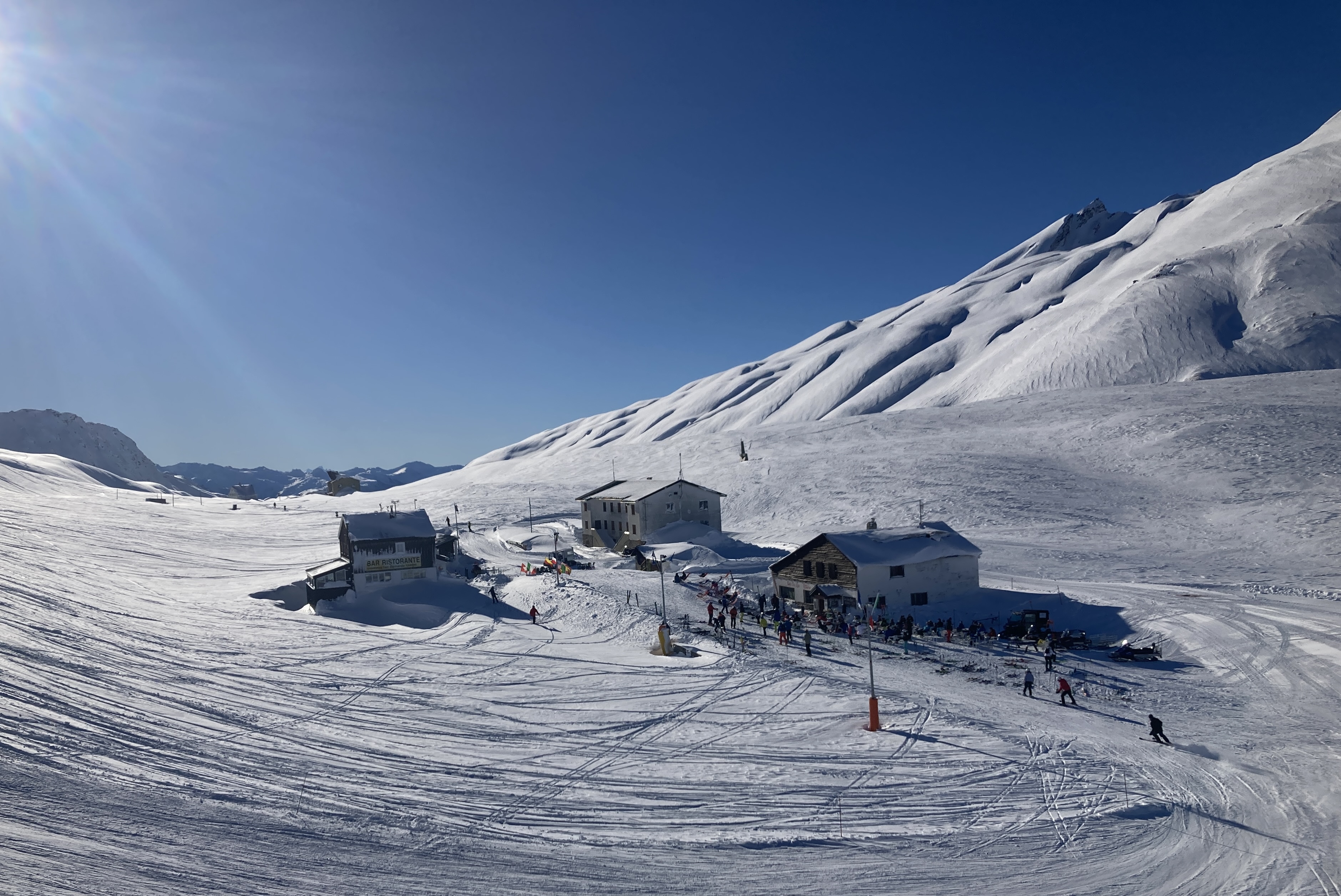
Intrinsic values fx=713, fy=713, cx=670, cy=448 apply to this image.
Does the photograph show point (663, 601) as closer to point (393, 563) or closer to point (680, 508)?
point (393, 563)

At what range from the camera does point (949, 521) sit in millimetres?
64750

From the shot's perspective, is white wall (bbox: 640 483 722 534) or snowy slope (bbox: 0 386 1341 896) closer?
snowy slope (bbox: 0 386 1341 896)

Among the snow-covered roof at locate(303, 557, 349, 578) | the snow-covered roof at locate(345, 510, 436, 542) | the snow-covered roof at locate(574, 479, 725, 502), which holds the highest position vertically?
the snow-covered roof at locate(574, 479, 725, 502)

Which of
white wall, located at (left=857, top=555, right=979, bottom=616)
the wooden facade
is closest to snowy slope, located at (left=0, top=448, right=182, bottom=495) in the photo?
the wooden facade

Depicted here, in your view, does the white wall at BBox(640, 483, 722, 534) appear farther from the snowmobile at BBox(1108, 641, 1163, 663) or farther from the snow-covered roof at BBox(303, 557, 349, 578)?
the snowmobile at BBox(1108, 641, 1163, 663)

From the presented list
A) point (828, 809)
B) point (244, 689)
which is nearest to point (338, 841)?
point (828, 809)

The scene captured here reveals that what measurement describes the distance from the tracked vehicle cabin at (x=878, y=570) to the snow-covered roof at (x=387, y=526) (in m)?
21.2

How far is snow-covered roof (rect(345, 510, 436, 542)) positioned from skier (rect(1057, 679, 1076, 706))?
107 feet

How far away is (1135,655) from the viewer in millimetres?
30562

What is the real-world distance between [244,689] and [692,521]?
1780 inches

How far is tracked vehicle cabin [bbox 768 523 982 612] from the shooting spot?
126ft

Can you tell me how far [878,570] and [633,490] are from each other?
31134mm

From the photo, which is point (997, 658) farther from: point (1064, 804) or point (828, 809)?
point (828, 809)

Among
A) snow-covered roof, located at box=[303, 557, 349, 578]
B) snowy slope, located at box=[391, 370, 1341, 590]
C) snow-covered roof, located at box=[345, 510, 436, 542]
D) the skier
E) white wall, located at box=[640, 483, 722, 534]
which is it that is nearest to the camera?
the skier
